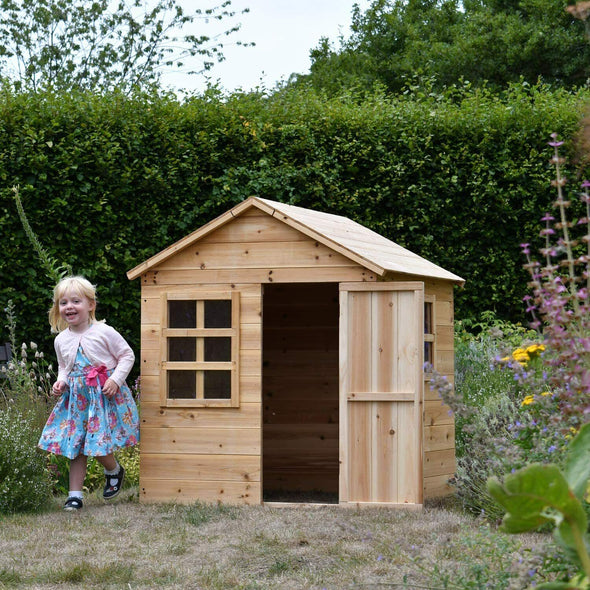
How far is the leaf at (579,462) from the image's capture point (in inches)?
80.3

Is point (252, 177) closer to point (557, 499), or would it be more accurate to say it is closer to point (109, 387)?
point (109, 387)

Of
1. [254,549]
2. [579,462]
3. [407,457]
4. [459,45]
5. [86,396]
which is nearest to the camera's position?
[579,462]

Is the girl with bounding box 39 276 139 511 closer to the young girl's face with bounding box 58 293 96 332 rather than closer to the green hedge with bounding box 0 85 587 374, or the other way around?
the young girl's face with bounding box 58 293 96 332

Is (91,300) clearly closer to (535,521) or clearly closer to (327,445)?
(327,445)

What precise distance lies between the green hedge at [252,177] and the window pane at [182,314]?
260 centimetres

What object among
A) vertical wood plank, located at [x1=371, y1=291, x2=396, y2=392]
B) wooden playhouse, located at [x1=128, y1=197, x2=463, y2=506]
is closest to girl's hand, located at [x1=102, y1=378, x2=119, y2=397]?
wooden playhouse, located at [x1=128, y1=197, x2=463, y2=506]

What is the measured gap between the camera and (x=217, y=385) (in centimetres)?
640

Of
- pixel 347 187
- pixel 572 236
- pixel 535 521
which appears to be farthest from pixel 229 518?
pixel 572 236

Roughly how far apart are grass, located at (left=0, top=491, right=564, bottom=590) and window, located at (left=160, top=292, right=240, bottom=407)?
765 mm

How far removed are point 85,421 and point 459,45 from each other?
14.8 m

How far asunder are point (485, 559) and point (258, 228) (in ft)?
9.58

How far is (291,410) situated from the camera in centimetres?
795

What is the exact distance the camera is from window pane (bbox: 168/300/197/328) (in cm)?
649

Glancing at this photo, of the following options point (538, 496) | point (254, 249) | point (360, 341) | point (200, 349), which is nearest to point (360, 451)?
point (360, 341)
